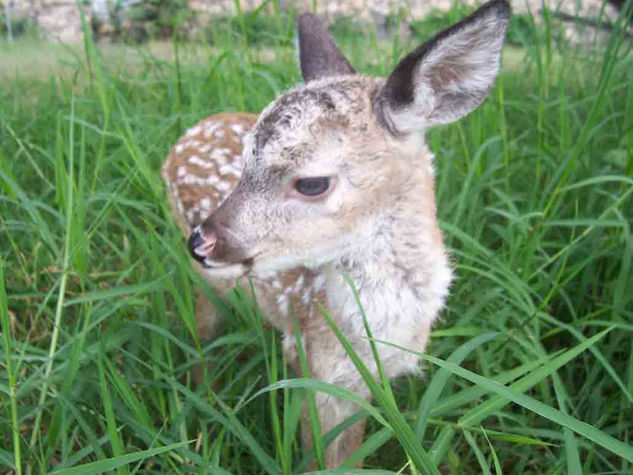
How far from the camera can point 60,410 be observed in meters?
1.41

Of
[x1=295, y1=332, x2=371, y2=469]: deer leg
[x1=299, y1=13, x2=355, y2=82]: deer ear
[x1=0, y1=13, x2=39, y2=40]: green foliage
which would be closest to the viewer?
[x1=295, y1=332, x2=371, y2=469]: deer leg

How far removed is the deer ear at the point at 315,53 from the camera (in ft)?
6.01

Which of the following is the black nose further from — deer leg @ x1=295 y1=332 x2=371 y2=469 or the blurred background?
the blurred background

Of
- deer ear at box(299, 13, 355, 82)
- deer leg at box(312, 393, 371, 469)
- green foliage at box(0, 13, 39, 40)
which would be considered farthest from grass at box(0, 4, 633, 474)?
green foliage at box(0, 13, 39, 40)

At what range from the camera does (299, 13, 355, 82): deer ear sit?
1.83 metres

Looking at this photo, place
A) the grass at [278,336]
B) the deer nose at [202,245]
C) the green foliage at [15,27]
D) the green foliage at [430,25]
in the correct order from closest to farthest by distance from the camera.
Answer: the grass at [278,336], the deer nose at [202,245], the green foliage at [430,25], the green foliage at [15,27]

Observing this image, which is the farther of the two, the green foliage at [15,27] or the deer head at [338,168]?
the green foliage at [15,27]

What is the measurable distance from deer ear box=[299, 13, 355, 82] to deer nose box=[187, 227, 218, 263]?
63 centimetres

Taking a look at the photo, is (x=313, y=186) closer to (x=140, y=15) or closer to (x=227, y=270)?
(x=227, y=270)

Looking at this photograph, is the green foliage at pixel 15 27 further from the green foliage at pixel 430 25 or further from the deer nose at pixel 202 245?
the deer nose at pixel 202 245

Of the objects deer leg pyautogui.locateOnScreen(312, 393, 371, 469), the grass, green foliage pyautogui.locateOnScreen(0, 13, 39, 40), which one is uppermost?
green foliage pyautogui.locateOnScreen(0, 13, 39, 40)

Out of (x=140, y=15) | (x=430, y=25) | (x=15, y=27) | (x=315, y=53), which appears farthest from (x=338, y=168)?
(x=140, y=15)

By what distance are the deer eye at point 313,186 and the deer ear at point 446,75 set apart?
9.1 inches

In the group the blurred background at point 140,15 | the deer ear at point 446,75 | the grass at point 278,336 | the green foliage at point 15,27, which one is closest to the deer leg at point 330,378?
the grass at point 278,336
